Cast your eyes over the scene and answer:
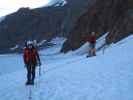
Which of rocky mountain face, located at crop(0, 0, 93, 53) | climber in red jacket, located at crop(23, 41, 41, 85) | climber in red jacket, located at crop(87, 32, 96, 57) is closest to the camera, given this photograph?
climber in red jacket, located at crop(23, 41, 41, 85)

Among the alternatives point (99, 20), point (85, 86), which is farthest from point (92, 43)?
point (99, 20)

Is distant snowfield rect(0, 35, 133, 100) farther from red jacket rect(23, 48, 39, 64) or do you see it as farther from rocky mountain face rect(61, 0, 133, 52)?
rocky mountain face rect(61, 0, 133, 52)

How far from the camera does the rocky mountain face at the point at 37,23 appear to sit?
15662 centimetres

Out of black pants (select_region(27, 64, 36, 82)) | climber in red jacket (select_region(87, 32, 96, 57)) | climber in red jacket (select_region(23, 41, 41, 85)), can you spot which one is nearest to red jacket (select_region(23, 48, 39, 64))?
climber in red jacket (select_region(23, 41, 41, 85))

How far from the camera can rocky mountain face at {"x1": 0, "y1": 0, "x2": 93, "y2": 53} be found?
15662 cm

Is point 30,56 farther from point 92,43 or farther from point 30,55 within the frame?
point 92,43

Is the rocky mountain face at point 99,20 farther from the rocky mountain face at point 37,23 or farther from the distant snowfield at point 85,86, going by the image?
the rocky mountain face at point 37,23

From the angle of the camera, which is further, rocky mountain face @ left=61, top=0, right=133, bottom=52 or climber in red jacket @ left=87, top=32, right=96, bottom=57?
rocky mountain face @ left=61, top=0, right=133, bottom=52

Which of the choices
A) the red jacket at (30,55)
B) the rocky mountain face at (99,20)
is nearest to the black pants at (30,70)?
the red jacket at (30,55)

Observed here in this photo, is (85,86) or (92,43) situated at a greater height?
(92,43)

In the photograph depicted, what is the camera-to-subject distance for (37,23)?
169125mm

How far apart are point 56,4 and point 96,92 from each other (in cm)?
18336

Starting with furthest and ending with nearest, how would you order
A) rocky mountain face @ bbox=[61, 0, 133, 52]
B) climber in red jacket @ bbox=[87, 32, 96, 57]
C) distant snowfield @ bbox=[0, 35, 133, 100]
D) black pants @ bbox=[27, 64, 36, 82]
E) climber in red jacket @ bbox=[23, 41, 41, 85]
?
rocky mountain face @ bbox=[61, 0, 133, 52] < climber in red jacket @ bbox=[87, 32, 96, 57] < black pants @ bbox=[27, 64, 36, 82] < climber in red jacket @ bbox=[23, 41, 41, 85] < distant snowfield @ bbox=[0, 35, 133, 100]

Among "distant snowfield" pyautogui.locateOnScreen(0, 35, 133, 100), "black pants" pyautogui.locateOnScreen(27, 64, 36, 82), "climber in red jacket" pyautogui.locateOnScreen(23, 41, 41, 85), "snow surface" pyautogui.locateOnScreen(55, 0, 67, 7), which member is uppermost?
"climber in red jacket" pyautogui.locateOnScreen(23, 41, 41, 85)
